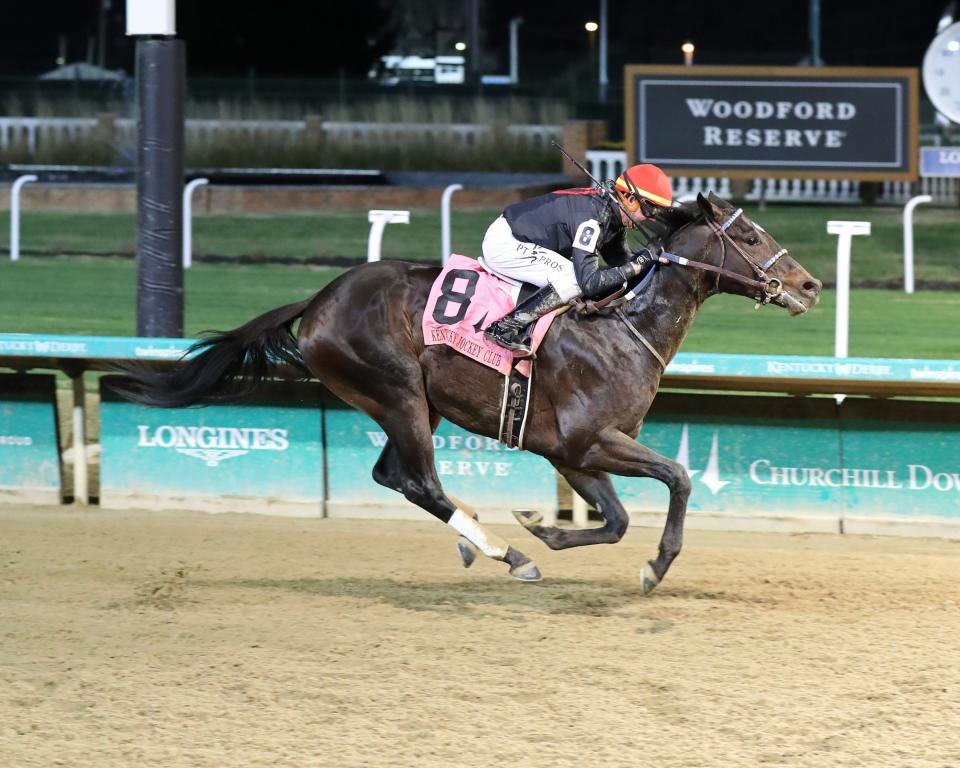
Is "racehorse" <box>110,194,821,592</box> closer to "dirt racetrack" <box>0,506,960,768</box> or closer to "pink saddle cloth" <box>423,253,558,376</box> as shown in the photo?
"pink saddle cloth" <box>423,253,558,376</box>

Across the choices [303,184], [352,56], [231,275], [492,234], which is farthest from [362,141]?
[492,234]

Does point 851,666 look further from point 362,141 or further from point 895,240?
point 362,141

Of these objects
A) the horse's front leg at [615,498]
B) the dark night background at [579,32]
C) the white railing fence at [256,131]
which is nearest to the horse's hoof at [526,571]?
the horse's front leg at [615,498]

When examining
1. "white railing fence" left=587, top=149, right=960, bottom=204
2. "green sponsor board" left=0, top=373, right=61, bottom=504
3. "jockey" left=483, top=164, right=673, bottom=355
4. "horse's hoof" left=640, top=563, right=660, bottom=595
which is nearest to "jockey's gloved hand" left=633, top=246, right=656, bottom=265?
"jockey" left=483, top=164, right=673, bottom=355

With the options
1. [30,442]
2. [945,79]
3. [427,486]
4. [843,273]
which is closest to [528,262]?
[427,486]

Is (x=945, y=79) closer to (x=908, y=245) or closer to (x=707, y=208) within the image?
(x=908, y=245)

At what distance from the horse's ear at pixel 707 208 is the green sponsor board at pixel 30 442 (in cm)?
357

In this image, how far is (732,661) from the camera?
5.11 meters

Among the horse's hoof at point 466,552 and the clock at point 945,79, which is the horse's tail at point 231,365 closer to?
the horse's hoof at point 466,552

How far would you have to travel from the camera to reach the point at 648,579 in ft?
19.2

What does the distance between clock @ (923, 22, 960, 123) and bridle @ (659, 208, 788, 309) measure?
12.8ft

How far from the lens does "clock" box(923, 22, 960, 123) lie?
9.19m

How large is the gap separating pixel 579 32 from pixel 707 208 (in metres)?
59.3

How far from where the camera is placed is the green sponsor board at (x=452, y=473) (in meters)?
7.37
